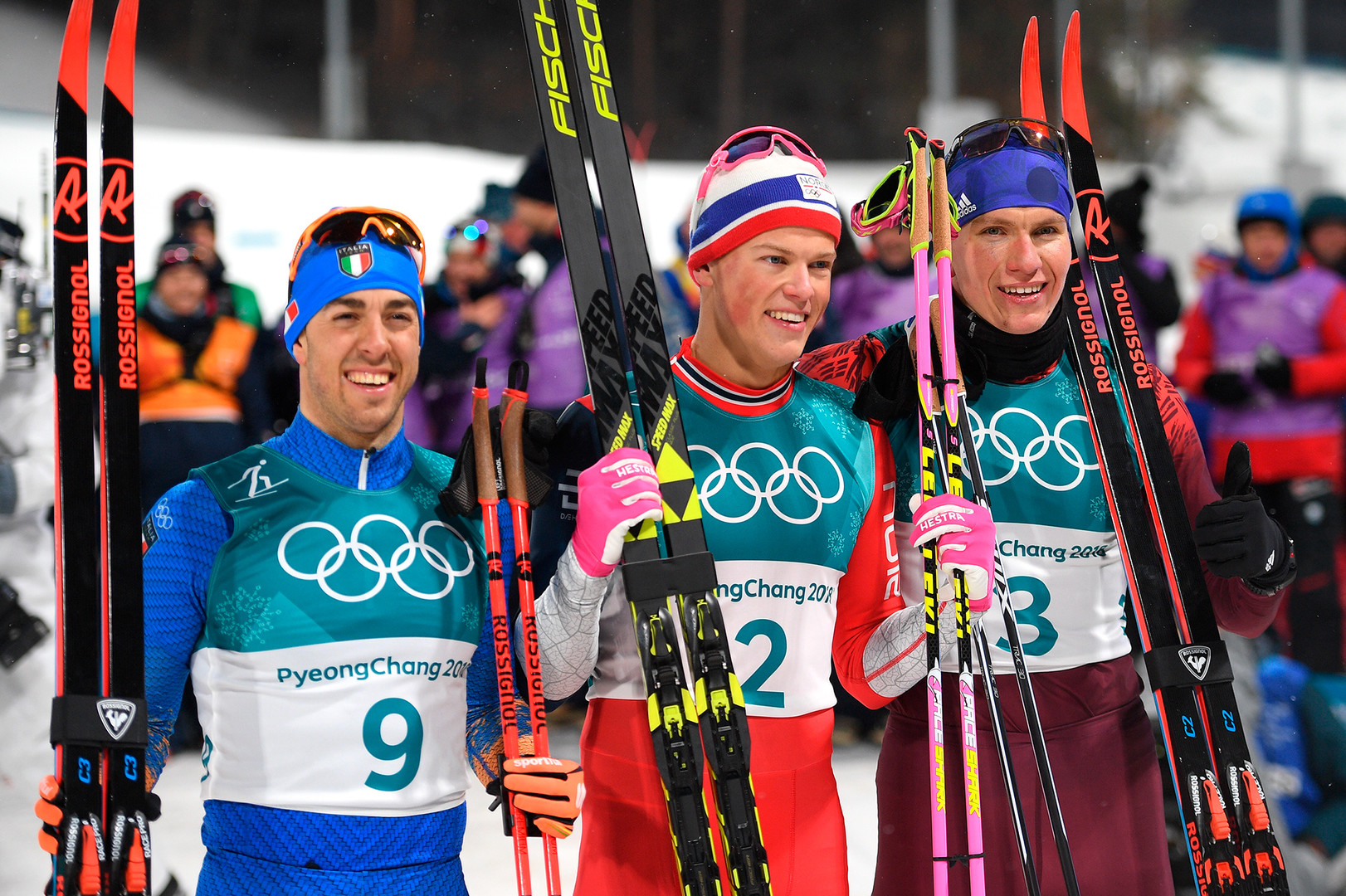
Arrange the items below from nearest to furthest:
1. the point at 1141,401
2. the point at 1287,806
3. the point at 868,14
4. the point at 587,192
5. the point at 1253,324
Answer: the point at 587,192
the point at 1141,401
the point at 1287,806
the point at 1253,324
the point at 868,14

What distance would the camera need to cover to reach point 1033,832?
7.43 feet

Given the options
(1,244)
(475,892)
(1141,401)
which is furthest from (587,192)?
(1,244)

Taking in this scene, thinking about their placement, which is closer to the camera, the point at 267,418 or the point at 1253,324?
the point at 267,418

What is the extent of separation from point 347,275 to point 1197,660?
1.68 metres

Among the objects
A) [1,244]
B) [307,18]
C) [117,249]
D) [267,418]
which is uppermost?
[307,18]

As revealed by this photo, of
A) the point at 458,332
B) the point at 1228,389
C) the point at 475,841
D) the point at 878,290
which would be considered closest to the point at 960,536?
the point at 878,290

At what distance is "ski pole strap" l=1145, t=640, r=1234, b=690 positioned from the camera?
236 centimetres

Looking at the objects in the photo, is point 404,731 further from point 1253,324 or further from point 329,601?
point 1253,324

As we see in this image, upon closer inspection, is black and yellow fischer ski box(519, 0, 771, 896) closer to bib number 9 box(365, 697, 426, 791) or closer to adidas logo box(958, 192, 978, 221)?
bib number 9 box(365, 697, 426, 791)

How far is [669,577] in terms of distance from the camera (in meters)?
1.93

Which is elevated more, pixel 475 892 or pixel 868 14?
pixel 868 14

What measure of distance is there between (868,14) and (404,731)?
19.4ft

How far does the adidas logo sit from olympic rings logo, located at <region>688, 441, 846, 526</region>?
569 mm

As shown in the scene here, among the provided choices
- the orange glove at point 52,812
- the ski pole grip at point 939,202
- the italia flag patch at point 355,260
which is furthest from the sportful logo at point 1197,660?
the orange glove at point 52,812
